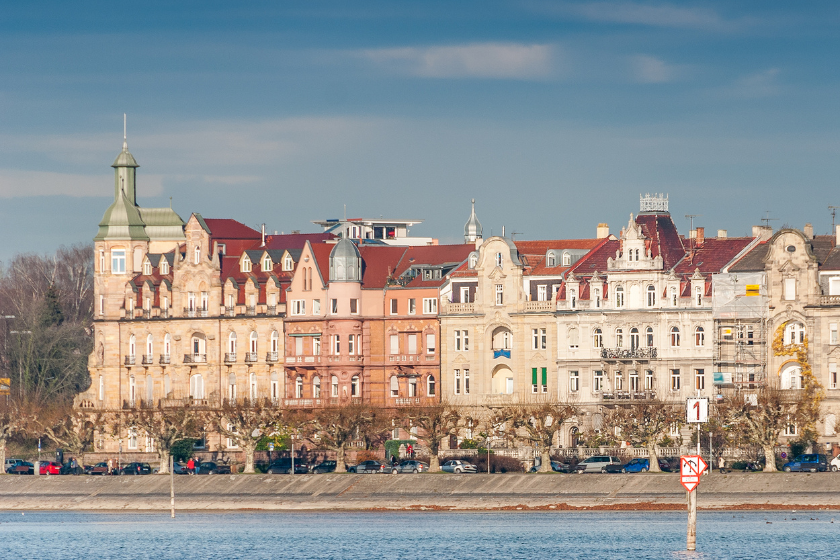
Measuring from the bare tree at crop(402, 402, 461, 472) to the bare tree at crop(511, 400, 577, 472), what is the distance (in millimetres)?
4142

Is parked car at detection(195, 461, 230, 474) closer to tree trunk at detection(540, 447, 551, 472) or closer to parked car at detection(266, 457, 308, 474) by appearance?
parked car at detection(266, 457, 308, 474)

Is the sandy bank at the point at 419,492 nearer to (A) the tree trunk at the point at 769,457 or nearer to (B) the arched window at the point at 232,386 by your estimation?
(A) the tree trunk at the point at 769,457

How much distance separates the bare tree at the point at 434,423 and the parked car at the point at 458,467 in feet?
1.94

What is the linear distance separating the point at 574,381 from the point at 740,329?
12674 mm

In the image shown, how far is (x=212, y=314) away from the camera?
176750mm

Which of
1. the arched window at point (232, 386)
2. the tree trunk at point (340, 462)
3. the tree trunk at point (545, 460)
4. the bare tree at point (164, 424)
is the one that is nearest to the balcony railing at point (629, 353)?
the tree trunk at point (545, 460)

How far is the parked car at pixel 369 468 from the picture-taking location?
5945 inches

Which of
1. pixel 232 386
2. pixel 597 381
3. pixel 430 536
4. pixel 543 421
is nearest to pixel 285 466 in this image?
pixel 543 421

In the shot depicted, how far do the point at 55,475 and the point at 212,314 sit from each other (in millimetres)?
22453

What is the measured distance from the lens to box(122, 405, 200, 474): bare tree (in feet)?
525

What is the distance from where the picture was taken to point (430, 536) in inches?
5020

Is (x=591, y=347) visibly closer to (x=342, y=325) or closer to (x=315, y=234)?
(x=342, y=325)

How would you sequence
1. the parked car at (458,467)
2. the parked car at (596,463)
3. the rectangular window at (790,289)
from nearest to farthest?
the parked car at (596,463) < the parked car at (458,467) < the rectangular window at (790,289)

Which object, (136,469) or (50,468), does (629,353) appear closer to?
(136,469)
